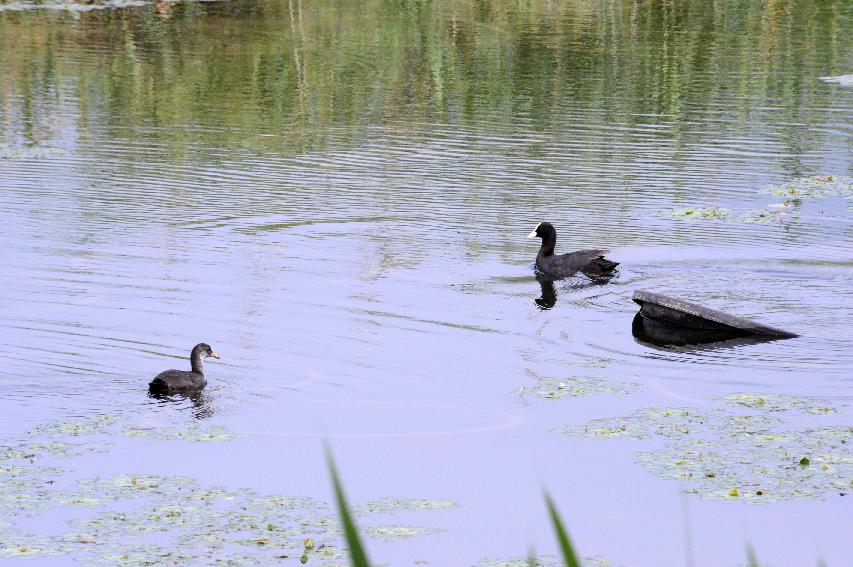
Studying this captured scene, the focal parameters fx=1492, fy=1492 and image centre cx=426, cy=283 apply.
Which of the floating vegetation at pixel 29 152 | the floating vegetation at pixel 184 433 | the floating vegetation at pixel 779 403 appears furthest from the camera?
the floating vegetation at pixel 29 152

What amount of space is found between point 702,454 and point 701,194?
9.83 m

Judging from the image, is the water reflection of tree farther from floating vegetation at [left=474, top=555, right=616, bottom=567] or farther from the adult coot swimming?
floating vegetation at [left=474, top=555, right=616, bottom=567]

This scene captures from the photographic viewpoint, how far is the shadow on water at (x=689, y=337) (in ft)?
42.6

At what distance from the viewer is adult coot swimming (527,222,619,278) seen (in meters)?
15.5

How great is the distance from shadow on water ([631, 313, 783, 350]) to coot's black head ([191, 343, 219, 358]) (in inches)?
152

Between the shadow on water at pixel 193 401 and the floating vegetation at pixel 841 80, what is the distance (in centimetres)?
1867

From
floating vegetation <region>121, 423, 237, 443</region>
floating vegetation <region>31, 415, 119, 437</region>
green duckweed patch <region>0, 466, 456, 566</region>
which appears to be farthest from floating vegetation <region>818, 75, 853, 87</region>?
green duckweed patch <region>0, 466, 456, 566</region>

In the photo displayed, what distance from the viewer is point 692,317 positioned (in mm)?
13305

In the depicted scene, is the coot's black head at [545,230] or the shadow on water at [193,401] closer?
the shadow on water at [193,401]

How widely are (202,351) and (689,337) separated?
442 centimetres

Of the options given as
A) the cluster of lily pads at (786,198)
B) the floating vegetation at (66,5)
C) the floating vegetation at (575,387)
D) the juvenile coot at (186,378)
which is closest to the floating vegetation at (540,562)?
the floating vegetation at (575,387)

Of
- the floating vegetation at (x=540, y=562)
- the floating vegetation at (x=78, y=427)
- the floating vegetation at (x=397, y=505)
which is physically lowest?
the floating vegetation at (x=540, y=562)

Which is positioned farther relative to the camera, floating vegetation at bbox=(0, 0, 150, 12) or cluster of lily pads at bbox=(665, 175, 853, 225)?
floating vegetation at bbox=(0, 0, 150, 12)

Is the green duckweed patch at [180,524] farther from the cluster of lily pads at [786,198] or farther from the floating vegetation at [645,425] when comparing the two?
the cluster of lily pads at [786,198]
